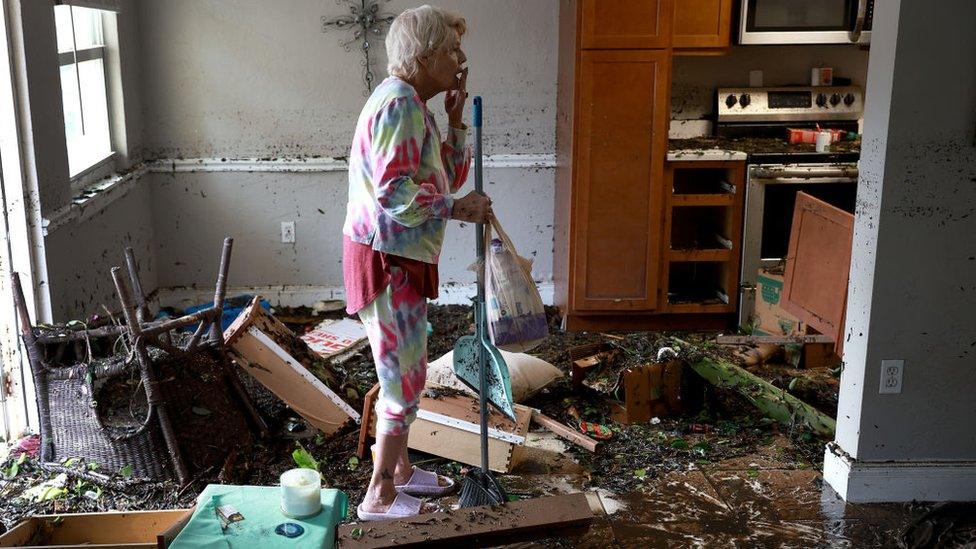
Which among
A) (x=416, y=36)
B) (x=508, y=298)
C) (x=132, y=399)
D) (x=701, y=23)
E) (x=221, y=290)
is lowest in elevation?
(x=132, y=399)

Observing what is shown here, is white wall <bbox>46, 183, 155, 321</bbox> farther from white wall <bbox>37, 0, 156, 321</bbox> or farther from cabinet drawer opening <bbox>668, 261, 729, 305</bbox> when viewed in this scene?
cabinet drawer opening <bbox>668, 261, 729, 305</bbox>

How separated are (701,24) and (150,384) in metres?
3.15

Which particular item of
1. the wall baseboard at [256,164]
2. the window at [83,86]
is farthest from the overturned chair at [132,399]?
the wall baseboard at [256,164]

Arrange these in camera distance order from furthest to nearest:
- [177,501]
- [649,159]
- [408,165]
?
[649,159], [177,501], [408,165]

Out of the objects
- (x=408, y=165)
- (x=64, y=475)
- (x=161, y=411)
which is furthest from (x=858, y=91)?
(x=64, y=475)

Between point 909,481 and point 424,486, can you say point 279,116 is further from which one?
point 909,481

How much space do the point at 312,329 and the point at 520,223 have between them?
128cm

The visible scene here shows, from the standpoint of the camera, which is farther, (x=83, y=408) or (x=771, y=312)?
(x=771, y=312)

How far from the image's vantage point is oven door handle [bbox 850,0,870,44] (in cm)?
487

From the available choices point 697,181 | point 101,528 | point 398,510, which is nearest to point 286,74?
point 697,181

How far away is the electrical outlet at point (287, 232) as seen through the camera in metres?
5.26

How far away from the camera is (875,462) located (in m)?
3.22

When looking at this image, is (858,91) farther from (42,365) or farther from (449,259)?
(42,365)

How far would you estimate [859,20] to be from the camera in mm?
4887
